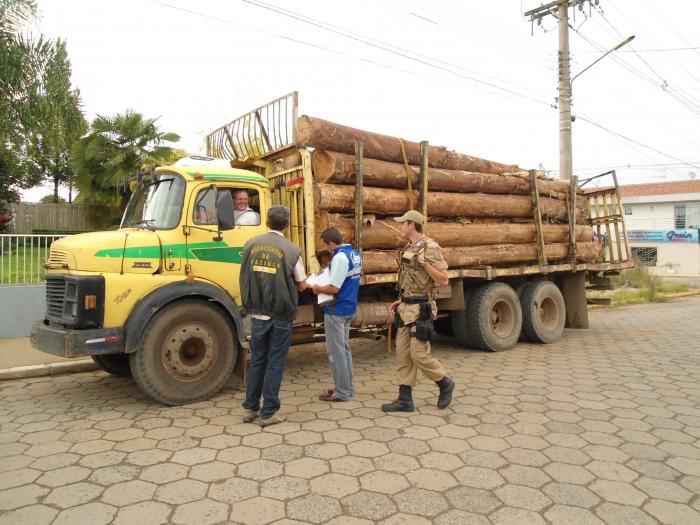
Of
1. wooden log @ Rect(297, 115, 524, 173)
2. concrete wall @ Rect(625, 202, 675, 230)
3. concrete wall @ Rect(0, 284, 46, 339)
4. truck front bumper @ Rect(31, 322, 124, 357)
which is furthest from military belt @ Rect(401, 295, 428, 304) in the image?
concrete wall @ Rect(625, 202, 675, 230)

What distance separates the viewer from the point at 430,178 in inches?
275

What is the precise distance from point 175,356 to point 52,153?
33.6 m

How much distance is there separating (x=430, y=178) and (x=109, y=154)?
13.5 meters

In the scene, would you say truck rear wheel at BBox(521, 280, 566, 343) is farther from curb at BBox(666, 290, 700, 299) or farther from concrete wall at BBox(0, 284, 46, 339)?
curb at BBox(666, 290, 700, 299)

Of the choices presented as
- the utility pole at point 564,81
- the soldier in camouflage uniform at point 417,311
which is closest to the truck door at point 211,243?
the soldier in camouflage uniform at point 417,311

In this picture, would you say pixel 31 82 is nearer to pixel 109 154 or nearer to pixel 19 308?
pixel 109 154

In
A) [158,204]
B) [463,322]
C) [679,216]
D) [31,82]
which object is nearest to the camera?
[158,204]

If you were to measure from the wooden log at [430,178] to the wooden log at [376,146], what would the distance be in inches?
4.3

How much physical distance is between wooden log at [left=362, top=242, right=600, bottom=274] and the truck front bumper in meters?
2.99

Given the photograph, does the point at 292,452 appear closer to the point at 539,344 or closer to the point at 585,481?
the point at 585,481

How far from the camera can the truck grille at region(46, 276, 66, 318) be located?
15.1 feet

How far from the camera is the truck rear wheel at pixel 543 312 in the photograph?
8.15 metres

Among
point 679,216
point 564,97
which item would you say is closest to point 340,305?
point 564,97

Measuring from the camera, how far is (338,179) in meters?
5.98
